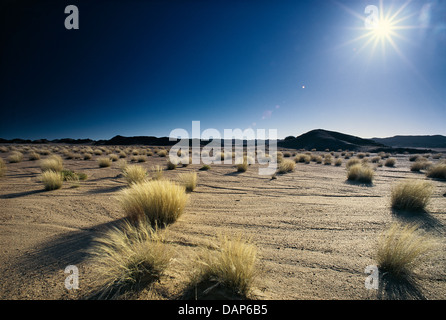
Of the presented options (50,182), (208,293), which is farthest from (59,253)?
(50,182)

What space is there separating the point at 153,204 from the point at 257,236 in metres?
1.87

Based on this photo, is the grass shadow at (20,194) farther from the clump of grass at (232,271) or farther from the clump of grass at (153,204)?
the clump of grass at (232,271)

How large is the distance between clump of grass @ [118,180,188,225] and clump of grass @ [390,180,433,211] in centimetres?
469

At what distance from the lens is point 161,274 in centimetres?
189

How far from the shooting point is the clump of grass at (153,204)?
3.29 meters

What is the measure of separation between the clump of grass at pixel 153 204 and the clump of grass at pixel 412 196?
15.4ft

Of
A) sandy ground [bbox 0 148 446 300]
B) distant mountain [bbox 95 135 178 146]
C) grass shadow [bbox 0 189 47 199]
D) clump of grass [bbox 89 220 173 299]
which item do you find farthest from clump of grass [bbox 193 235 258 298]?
distant mountain [bbox 95 135 178 146]

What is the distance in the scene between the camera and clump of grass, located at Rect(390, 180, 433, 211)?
386 centimetres

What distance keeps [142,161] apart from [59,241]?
498 inches

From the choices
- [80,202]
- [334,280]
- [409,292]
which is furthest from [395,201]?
[80,202]

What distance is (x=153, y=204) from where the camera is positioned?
3.29 m

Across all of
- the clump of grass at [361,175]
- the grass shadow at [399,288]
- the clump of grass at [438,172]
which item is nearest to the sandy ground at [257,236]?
the grass shadow at [399,288]

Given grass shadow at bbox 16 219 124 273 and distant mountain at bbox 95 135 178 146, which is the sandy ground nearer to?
grass shadow at bbox 16 219 124 273
